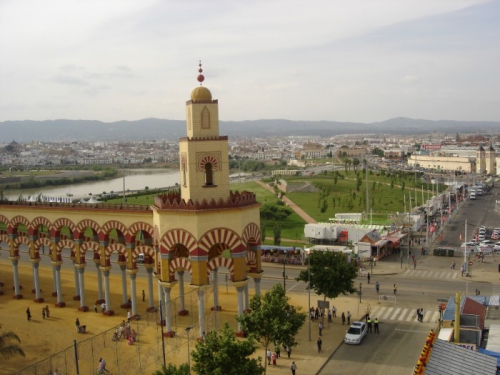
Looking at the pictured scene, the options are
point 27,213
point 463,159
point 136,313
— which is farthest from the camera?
point 463,159

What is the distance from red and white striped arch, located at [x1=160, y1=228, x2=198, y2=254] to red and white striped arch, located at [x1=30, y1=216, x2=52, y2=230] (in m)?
12.4

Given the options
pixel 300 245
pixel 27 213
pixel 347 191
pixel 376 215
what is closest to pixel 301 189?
pixel 347 191

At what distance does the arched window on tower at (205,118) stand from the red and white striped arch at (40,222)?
1524cm

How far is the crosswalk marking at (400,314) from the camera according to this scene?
37.4 metres

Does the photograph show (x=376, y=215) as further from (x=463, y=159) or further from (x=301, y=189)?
(x=463, y=159)

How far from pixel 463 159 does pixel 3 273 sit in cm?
13674

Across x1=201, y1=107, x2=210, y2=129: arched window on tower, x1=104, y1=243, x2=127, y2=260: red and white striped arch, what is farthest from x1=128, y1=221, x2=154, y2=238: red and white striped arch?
x1=201, y1=107, x2=210, y2=129: arched window on tower

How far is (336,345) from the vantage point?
32969 millimetres

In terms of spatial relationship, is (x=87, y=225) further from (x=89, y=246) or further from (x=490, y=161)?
(x=490, y=161)

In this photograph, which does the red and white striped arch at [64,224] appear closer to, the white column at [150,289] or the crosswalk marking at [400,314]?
the white column at [150,289]

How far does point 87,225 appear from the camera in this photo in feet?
130

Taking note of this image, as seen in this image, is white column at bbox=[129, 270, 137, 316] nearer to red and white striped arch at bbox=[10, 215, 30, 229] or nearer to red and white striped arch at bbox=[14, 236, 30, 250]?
red and white striped arch at bbox=[14, 236, 30, 250]

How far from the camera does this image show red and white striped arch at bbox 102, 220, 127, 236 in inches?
1500

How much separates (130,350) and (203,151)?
1248 centimetres
